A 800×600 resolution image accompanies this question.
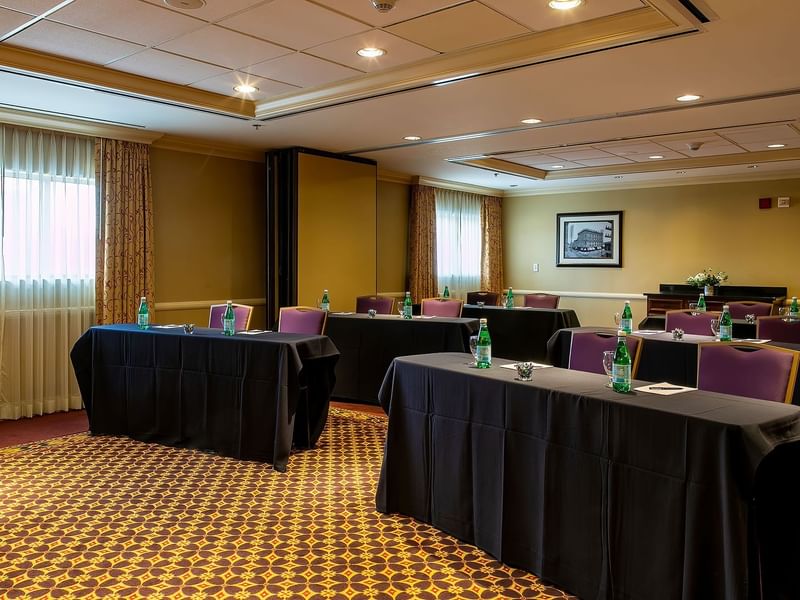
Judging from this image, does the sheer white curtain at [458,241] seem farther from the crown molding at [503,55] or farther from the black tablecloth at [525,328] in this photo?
the crown molding at [503,55]

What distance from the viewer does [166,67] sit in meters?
4.93

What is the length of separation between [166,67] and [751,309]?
603 cm

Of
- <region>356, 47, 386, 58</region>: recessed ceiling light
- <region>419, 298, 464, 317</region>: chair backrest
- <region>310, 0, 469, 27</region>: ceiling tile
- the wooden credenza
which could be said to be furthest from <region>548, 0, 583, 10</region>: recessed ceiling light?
the wooden credenza

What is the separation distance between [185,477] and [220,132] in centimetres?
382

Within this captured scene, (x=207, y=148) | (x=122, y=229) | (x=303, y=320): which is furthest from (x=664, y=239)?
(x=122, y=229)

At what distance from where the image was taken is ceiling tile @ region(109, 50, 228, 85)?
184 inches

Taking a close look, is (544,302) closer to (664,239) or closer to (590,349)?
(664,239)

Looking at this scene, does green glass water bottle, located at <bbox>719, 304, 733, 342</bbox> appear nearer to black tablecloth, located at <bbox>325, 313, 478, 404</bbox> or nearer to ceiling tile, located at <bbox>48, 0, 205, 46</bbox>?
black tablecloth, located at <bbox>325, 313, 478, 404</bbox>

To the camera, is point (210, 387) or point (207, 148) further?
point (207, 148)

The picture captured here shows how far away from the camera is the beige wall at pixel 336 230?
7.81m

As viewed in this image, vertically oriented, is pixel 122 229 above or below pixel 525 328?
above

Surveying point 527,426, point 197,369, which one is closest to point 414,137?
point 197,369

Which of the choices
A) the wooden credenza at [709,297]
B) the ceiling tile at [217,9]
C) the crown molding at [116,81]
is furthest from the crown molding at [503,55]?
the wooden credenza at [709,297]

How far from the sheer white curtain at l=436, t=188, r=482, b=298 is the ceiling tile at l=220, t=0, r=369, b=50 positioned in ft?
21.3
